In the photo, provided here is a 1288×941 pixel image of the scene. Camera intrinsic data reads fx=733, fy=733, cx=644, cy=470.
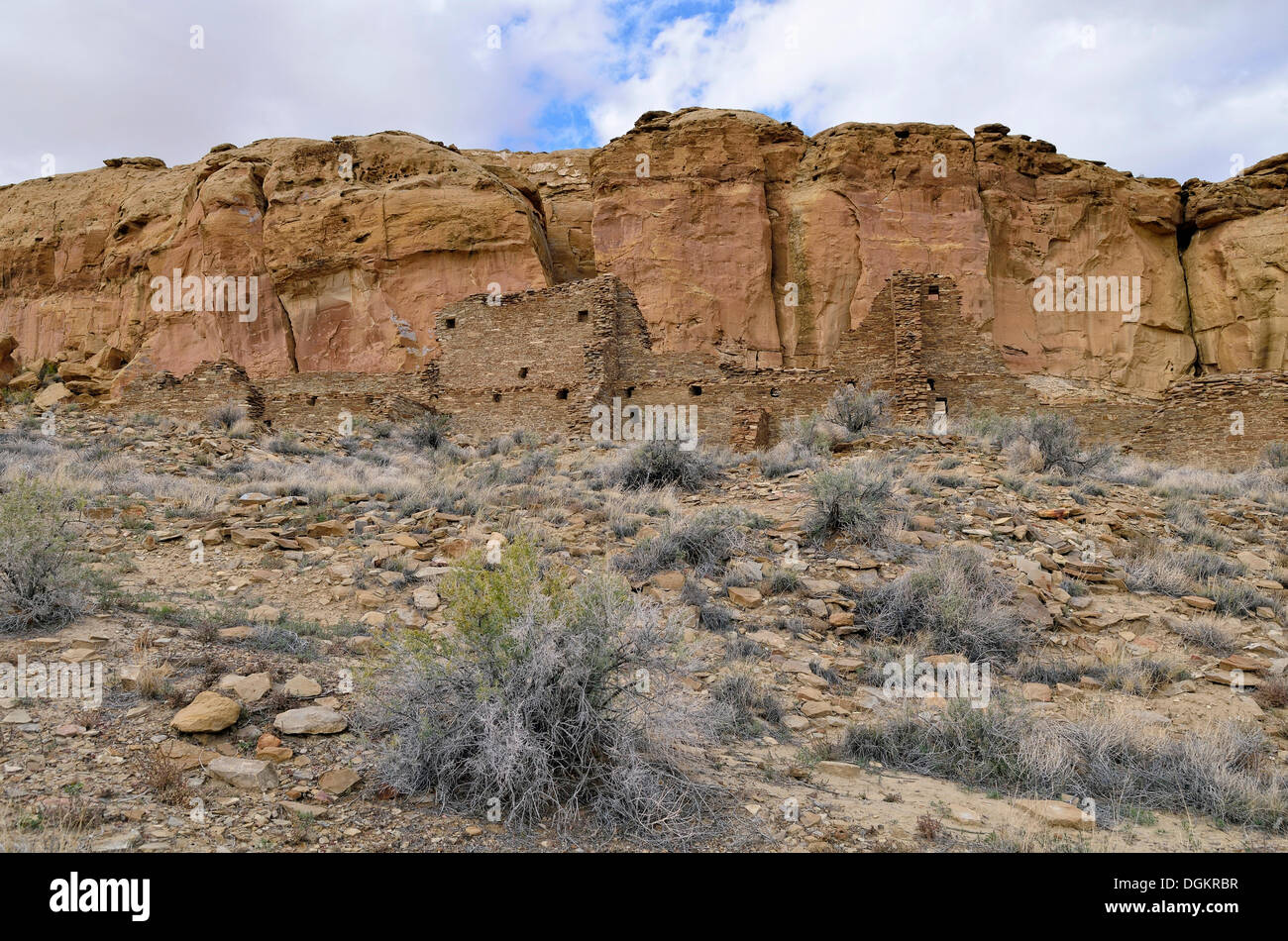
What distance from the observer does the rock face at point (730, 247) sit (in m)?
25.8

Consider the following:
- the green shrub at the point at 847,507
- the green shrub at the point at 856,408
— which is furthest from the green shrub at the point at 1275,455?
the green shrub at the point at 847,507

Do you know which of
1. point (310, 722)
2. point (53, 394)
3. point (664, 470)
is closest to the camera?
point (310, 722)

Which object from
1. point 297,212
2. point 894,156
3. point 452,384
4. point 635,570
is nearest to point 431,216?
point 297,212

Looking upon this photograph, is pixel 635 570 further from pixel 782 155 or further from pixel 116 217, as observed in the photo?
pixel 116 217

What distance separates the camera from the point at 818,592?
7148 millimetres

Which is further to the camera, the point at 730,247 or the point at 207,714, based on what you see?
the point at 730,247

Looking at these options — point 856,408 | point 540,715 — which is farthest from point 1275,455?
point 540,715

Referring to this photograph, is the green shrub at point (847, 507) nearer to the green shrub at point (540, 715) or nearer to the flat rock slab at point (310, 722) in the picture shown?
the green shrub at point (540, 715)

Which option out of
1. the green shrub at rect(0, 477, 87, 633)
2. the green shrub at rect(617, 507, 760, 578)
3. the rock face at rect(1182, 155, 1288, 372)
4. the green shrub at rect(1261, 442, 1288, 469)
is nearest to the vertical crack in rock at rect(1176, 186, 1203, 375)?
the rock face at rect(1182, 155, 1288, 372)

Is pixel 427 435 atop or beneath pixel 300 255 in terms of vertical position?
beneath

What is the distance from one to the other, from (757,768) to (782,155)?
26.4m

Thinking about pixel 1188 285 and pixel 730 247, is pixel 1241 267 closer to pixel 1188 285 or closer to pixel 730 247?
pixel 1188 285

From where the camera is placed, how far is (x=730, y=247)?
84.6 ft

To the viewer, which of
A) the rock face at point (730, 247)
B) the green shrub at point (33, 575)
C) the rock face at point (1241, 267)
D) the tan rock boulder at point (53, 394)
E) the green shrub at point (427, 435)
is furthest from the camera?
the tan rock boulder at point (53, 394)
